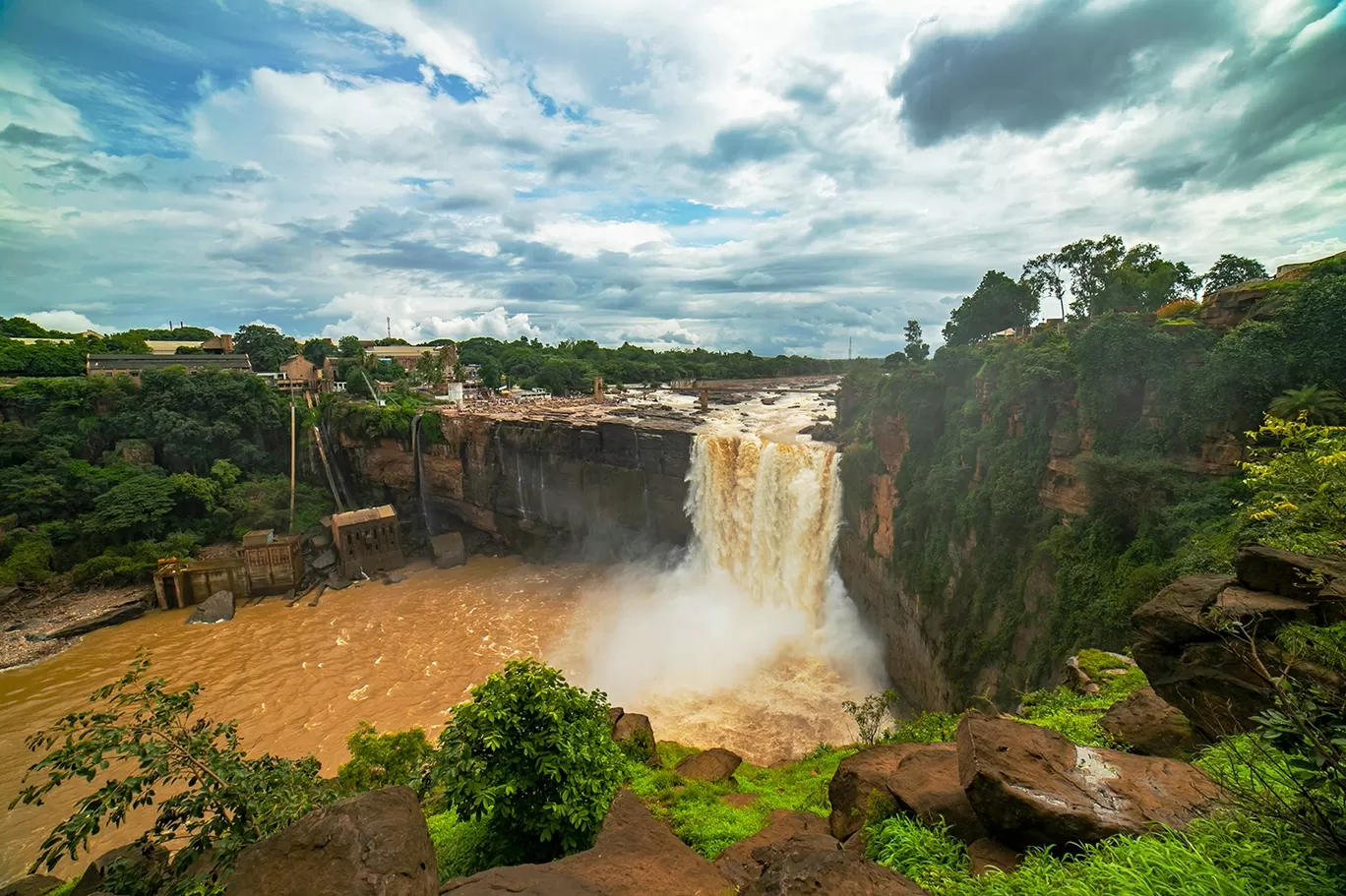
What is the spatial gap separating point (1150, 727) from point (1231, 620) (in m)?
2.85

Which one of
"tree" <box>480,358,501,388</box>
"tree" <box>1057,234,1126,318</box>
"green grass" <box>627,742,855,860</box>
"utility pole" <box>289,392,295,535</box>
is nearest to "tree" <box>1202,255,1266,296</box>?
"tree" <box>1057,234,1126,318</box>

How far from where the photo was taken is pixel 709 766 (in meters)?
12.9

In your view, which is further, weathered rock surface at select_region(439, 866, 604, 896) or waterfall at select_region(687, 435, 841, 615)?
waterfall at select_region(687, 435, 841, 615)

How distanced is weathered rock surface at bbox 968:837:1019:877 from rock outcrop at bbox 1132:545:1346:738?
2498mm

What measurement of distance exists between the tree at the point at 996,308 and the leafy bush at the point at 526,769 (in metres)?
42.2

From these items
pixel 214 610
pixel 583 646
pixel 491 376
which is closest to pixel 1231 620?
pixel 583 646

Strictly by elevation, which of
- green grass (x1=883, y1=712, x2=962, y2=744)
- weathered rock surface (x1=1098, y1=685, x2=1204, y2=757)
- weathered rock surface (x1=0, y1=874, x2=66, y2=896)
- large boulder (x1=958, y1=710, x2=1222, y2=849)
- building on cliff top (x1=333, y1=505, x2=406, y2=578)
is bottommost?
building on cliff top (x1=333, y1=505, x2=406, y2=578)

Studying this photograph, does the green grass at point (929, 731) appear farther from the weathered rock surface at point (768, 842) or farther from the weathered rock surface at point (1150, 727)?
the weathered rock surface at point (1150, 727)

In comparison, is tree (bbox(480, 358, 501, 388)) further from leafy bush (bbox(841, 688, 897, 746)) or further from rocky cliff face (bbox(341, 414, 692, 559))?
leafy bush (bbox(841, 688, 897, 746))

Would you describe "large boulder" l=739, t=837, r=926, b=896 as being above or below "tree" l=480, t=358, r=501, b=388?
below

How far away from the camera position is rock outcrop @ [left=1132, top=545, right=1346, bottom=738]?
5.70 metres

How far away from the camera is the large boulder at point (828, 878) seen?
15.2 feet

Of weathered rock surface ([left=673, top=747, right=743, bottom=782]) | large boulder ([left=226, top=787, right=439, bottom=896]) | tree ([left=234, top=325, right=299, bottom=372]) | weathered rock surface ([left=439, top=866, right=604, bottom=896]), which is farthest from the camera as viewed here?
tree ([left=234, top=325, right=299, bottom=372])

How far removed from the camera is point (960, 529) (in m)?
19.5
